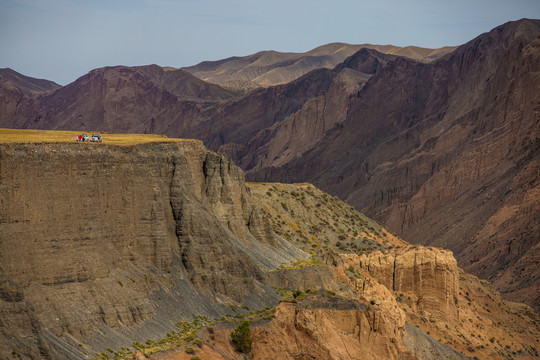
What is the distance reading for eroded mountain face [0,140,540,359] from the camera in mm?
46625

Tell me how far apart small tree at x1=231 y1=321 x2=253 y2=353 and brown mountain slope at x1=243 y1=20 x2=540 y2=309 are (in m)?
59.1

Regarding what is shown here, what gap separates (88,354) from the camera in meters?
45.9

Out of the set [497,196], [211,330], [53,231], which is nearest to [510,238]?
[497,196]

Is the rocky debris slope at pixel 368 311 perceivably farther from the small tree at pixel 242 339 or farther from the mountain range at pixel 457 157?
the mountain range at pixel 457 157

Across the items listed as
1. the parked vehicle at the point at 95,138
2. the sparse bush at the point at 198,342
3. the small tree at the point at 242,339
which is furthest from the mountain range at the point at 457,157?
the sparse bush at the point at 198,342

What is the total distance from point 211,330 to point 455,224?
293 feet

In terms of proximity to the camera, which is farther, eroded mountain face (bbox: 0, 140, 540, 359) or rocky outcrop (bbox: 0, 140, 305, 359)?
eroded mountain face (bbox: 0, 140, 540, 359)

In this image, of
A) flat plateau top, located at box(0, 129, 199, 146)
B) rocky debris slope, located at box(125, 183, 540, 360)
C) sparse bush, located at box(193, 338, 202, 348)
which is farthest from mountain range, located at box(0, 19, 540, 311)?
sparse bush, located at box(193, 338, 202, 348)

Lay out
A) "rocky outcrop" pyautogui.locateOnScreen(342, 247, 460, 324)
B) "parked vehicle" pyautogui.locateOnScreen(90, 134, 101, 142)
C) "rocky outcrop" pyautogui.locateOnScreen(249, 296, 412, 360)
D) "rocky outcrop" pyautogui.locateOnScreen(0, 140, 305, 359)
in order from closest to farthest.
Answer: "rocky outcrop" pyautogui.locateOnScreen(0, 140, 305, 359), "rocky outcrop" pyautogui.locateOnScreen(249, 296, 412, 360), "parked vehicle" pyautogui.locateOnScreen(90, 134, 101, 142), "rocky outcrop" pyautogui.locateOnScreen(342, 247, 460, 324)

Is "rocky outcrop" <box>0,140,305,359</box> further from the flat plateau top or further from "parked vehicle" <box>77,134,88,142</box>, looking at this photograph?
"parked vehicle" <box>77,134,88,142</box>

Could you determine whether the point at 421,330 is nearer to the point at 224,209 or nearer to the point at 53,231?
the point at 224,209

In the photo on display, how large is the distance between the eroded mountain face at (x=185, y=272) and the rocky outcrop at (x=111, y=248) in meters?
0.07

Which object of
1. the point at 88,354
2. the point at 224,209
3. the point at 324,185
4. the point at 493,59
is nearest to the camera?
the point at 88,354

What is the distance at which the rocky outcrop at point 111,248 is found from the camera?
45.8 m
